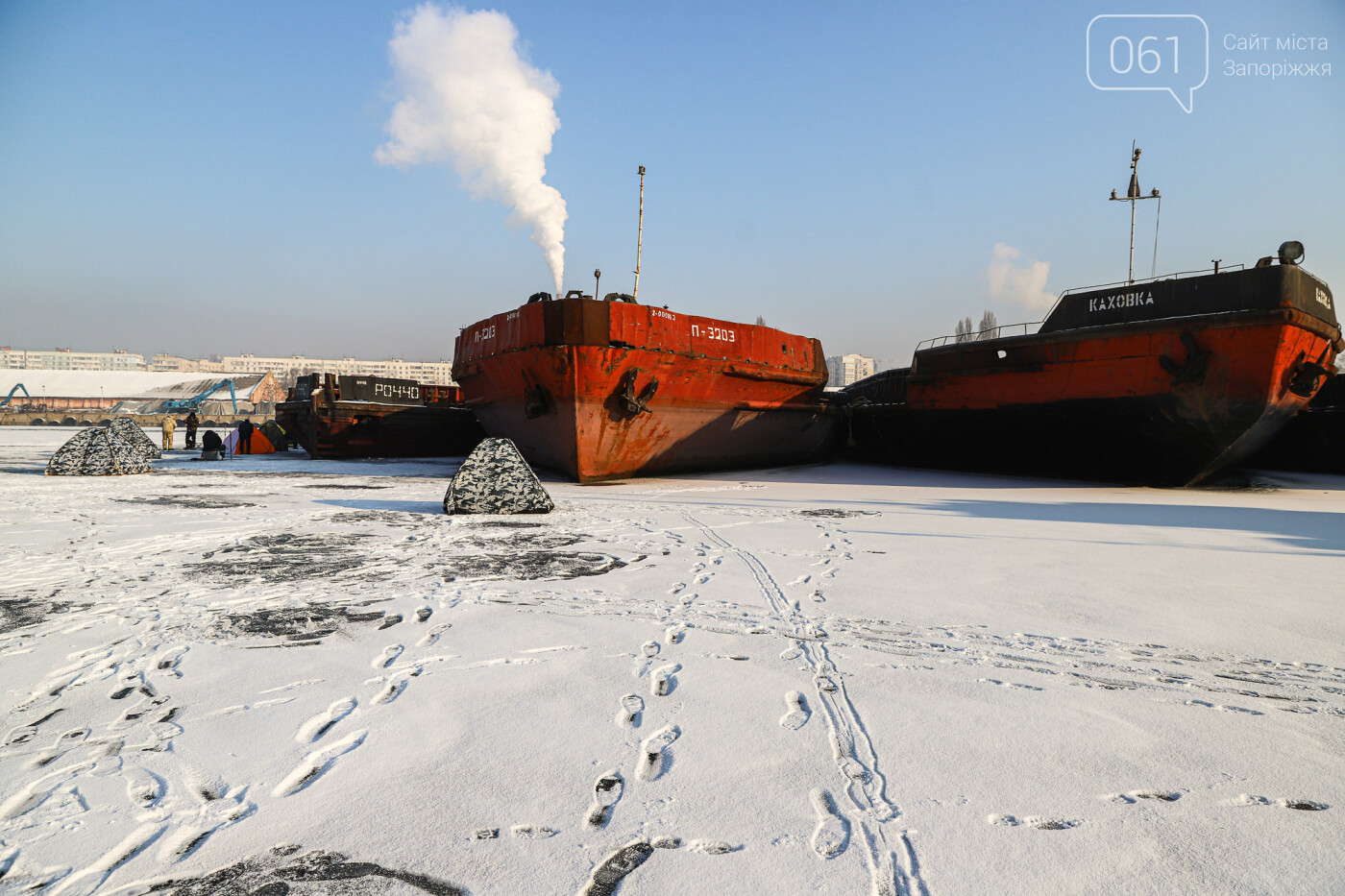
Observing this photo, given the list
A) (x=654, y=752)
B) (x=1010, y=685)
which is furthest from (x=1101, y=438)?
(x=654, y=752)

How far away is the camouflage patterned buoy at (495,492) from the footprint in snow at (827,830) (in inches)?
236

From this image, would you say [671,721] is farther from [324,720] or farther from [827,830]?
[324,720]

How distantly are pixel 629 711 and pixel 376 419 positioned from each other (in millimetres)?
16888

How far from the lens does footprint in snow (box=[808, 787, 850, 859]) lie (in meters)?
1.60

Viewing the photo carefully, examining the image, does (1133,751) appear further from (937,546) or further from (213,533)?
(213,533)

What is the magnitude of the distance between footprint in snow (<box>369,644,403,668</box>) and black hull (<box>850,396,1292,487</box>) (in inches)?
463

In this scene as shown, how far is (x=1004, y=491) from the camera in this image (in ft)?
32.2

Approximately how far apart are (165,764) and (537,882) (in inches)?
52.1

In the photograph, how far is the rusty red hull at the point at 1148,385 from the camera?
9828 mm

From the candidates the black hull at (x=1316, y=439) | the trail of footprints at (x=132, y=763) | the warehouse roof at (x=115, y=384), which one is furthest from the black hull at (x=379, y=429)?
the warehouse roof at (x=115, y=384)

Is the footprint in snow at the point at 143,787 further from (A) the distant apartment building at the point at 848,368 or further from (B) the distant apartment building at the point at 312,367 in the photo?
(B) the distant apartment building at the point at 312,367

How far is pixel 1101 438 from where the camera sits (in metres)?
11.2

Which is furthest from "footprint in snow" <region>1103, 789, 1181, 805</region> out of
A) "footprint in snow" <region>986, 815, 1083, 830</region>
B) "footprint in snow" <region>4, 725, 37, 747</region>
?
"footprint in snow" <region>4, 725, 37, 747</region>

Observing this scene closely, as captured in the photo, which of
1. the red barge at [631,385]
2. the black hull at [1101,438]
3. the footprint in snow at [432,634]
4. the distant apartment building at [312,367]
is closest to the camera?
the footprint in snow at [432,634]
